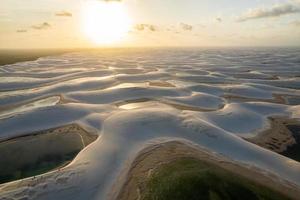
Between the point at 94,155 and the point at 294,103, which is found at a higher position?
the point at 94,155

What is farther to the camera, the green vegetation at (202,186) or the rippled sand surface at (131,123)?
the rippled sand surface at (131,123)

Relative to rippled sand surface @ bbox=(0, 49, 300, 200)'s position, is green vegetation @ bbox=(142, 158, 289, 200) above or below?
above

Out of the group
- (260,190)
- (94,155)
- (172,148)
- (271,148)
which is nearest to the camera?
(260,190)

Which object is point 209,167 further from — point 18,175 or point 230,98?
point 230,98

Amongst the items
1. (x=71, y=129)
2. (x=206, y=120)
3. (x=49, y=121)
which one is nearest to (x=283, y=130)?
(x=206, y=120)

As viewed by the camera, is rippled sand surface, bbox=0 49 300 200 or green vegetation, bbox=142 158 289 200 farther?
rippled sand surface, bbox=0 49 300 200

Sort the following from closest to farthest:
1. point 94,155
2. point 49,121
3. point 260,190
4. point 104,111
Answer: point 260,190 → point 94,155 → point 49,121 → point 104,111

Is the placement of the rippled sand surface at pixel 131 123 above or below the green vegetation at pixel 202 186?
below

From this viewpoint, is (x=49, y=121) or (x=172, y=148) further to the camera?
(x=49, y=121)
